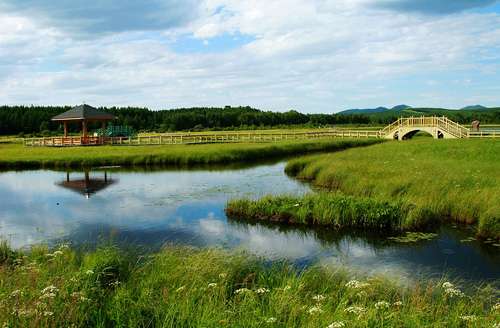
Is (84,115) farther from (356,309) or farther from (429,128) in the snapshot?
(356,309)

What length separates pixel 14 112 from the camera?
113 metres

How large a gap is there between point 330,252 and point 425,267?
111 inches

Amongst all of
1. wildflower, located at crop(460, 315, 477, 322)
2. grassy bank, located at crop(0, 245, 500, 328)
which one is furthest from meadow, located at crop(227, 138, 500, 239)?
wildflower, located at crop(460, 315, 477, 322)

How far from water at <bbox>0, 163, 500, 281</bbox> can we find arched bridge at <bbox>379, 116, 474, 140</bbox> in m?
32.9

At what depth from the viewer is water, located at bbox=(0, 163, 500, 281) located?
13.1 metres

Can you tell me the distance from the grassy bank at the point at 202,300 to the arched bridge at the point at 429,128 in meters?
48.9

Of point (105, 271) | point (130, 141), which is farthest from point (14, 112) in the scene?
point (105, 271)

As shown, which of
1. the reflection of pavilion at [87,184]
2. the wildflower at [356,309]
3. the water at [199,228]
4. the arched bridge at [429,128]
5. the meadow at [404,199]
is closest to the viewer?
the wildflower at [356,309]

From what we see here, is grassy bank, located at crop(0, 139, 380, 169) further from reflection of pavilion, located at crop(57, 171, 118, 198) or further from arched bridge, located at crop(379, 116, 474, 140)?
arched bridge, located at crop(379, 116, 474, 140)

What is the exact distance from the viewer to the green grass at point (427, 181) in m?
16.8

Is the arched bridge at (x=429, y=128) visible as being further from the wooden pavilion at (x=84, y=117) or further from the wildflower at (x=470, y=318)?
the wildflower at (x=470, y=318)

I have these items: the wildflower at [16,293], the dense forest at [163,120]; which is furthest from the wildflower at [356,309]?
the dense forest at [163,120]

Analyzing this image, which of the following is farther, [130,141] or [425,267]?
[130,141]

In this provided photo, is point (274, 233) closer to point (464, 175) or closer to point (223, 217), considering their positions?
point (223, 217)
